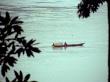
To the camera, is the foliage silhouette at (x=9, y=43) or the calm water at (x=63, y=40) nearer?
the foliage silhouette at (x=9, y=43)

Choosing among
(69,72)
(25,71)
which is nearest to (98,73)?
(69,72)

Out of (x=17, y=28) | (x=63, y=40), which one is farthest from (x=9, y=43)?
(x=63, y=40)

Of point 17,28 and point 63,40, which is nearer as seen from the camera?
point 17,28

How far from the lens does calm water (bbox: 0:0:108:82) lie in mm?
7410

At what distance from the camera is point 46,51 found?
9.97 meters

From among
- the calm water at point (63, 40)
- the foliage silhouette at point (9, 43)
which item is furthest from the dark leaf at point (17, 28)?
the calm water at point (63, 40)

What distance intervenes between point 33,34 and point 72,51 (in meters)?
1.59

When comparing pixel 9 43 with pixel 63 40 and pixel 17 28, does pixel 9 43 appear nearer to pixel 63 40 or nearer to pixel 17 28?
Answer: pixel 17 28

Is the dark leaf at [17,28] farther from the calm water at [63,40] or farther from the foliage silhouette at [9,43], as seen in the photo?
the calm water at [63,40]

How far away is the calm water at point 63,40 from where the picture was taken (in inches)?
292

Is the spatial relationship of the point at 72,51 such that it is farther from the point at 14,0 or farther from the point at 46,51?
the point at 14,0

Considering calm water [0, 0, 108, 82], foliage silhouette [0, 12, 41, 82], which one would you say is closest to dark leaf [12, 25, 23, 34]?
foliage silhouette [0, 12, 41, 82]

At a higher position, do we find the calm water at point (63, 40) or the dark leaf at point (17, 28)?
the dark leaf at point (17, 28)

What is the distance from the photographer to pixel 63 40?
11.9 meters
